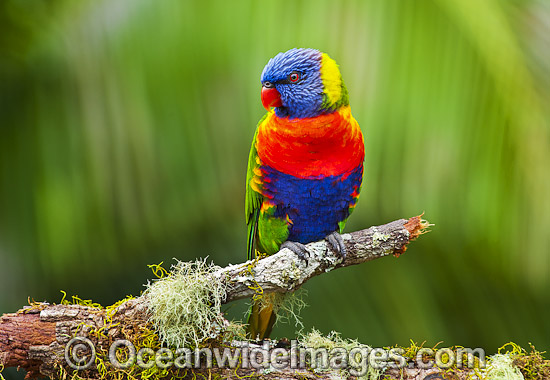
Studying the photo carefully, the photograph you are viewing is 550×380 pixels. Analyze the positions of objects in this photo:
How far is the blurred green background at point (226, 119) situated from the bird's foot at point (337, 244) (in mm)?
439

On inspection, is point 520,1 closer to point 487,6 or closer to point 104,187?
point 487,6

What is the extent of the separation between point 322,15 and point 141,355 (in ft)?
5.99

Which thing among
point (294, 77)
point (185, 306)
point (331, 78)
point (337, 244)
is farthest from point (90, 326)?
point (331, 78)

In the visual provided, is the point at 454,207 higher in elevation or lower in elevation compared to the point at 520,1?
lower

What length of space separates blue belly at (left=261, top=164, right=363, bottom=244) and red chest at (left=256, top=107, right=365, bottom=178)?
0.14 feet

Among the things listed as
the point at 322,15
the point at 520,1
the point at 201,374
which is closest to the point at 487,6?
the point at 520,1

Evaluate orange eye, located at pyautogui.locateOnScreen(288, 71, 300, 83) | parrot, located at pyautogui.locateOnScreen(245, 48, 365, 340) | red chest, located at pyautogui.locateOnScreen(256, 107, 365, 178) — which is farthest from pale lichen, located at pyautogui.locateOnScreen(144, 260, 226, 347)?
orange eye, located at pyautogui.locateOnScreen(288, 71, 300, 83)

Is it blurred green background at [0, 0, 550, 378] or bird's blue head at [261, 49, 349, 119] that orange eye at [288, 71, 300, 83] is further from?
blurred green background at [0, 0, 550, 378]

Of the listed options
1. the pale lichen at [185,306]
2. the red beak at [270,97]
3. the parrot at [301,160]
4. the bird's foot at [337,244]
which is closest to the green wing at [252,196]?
the parrot at [301,160]

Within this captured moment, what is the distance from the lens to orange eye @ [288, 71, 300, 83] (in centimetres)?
221

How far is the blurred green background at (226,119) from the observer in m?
2.36

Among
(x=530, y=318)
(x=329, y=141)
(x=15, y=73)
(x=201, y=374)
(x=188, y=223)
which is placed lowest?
(x=530, y=318)

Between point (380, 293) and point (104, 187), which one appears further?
point (380, 293)

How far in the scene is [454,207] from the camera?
2494 millimetres
